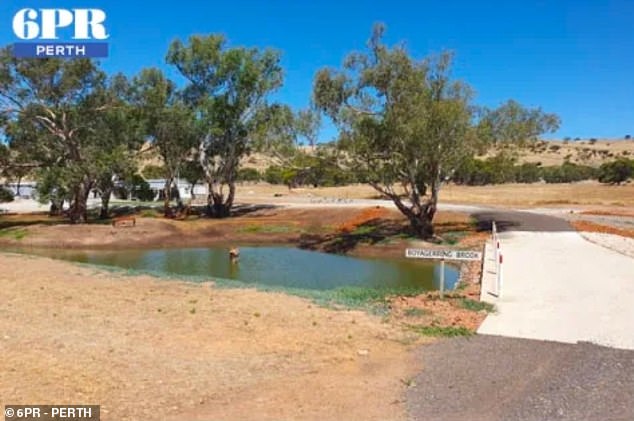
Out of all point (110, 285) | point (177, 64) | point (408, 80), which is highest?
point (177, 64)

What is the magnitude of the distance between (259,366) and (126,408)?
A: 226cm

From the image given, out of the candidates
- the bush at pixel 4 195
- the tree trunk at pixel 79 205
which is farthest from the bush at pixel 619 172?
the bush at pixel 4 195

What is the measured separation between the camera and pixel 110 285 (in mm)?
15430

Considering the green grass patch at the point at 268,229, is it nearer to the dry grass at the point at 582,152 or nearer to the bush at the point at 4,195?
the bush at the point at 4,195

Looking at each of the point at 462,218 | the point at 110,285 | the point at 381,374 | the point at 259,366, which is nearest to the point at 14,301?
the point at 110,285

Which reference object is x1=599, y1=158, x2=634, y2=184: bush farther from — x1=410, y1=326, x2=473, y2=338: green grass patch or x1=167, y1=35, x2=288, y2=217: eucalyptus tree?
x1=410, y1=326, x2=473, y2=338: green grass patch

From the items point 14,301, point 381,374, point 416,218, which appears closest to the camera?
point 381,374

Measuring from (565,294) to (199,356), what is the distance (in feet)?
29.8

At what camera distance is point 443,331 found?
10656 mm

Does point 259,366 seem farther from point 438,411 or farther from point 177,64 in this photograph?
point 177,64

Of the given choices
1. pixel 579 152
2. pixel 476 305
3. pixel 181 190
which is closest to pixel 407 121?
pixel 476 305

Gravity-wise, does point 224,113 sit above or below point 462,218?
above

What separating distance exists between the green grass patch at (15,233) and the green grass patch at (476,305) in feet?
92.9

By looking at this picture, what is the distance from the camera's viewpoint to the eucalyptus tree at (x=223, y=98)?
3953 cm
